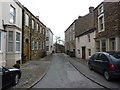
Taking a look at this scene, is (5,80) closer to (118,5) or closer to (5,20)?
(5,20)

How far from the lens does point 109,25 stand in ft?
44.1

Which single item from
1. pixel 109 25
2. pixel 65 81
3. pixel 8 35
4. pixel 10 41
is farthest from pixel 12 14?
pixel 109 25

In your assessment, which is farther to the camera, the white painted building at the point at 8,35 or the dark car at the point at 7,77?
the white painted building at the point at 8,35

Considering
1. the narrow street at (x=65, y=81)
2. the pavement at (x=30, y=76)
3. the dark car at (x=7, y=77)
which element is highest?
the dark car at (x=7, y=77)

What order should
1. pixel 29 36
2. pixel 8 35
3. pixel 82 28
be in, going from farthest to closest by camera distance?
pixel 82 28, pixel 29 36, pixel 8 35

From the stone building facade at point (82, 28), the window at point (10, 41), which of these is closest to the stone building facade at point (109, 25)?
the stone building facade at point (82, 28)

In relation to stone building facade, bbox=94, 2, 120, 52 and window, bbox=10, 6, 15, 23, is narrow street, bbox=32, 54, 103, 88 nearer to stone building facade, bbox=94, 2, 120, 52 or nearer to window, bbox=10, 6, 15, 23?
stone building facade, bbox=94, 2, 120, 52

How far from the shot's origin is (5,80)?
18.9 feet

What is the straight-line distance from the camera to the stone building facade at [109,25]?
1215cm

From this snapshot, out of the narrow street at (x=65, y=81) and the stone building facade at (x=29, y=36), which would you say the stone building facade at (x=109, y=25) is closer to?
the narrow street at (x=65, y=81)

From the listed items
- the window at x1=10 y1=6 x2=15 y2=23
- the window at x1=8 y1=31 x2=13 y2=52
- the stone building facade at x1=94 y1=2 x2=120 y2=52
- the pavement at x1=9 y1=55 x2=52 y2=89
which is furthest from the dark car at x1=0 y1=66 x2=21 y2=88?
the stone building facade at x1=94 y1=2 x2=120 y2=52

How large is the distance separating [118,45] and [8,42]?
34.2 feet

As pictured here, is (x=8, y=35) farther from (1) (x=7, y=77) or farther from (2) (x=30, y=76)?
(1) (x=7, y=77)

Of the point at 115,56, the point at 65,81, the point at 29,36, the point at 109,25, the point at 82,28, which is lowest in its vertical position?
the point at 65,81
